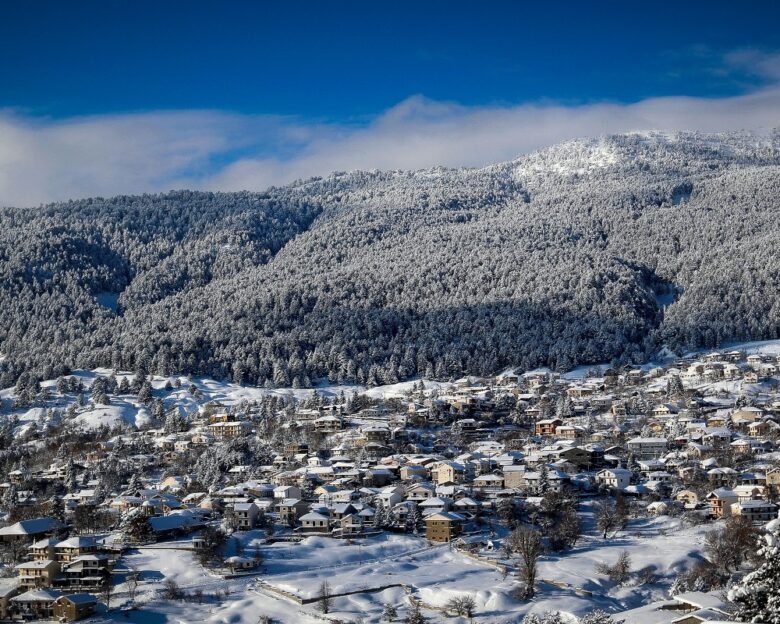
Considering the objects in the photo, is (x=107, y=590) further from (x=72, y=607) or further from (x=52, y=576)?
(x=52, y=576)

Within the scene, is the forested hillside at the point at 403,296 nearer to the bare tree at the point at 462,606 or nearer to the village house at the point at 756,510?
the village house at the point at 756,510

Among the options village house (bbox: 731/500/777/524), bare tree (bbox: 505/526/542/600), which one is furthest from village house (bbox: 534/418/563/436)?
bare tree (bbox: 505/526/542/600)

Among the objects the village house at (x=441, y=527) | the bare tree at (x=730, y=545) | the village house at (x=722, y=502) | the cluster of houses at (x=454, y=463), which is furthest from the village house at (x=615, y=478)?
the village house at (x=441, y=527)

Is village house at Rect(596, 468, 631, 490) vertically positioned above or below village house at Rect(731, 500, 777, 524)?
above

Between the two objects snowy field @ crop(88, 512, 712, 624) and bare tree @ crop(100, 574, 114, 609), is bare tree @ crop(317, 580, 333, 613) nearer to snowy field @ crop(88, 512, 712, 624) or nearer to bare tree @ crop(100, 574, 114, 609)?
snowy field @ crop(88, 512, 712, 624)

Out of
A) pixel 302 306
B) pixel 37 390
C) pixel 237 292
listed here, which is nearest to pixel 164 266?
pixel 237 292

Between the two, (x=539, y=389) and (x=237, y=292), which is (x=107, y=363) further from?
(x=539, y=389)
